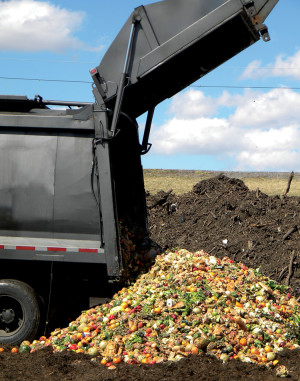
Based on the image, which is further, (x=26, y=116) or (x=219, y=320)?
(x=26, y=116)

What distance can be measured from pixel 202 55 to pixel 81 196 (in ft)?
7.61

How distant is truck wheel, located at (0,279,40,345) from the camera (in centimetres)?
655

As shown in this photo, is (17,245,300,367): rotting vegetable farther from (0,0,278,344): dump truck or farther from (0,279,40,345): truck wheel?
(0,0,278,344): dump truck

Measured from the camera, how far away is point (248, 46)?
6.93 m

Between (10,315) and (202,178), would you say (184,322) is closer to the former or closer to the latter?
(10,315)

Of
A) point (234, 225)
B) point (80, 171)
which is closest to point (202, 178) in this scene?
point (234, 225)

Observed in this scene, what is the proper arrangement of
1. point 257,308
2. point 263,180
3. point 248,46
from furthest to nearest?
point 263,180 < point 248,46 < point 257,308

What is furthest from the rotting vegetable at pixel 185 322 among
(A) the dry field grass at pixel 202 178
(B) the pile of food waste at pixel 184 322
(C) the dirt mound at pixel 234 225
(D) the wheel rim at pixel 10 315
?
(A) the dry field grass at pixel 202 178

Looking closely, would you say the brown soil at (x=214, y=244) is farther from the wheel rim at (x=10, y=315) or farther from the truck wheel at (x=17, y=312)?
the wheel rim at (x=10, y=315)

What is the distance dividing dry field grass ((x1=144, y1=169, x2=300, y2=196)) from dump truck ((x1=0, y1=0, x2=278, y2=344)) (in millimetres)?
17729

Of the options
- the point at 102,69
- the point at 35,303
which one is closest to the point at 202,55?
the point at 102,69

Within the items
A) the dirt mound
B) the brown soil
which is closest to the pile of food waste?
the brown soil

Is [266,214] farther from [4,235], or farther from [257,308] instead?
[4,235]

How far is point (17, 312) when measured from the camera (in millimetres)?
6703
